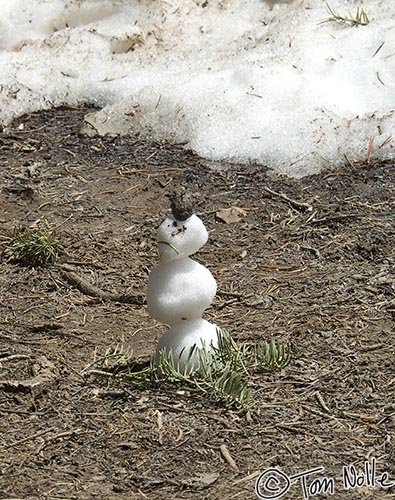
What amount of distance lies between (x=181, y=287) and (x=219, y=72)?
3.04 metres

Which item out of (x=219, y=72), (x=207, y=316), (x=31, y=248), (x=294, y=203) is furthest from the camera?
(x=219, y=72)

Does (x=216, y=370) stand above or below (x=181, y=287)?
below

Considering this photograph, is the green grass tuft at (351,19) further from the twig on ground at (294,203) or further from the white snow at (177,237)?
the white snow at (177,237)

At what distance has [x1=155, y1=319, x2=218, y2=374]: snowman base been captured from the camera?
3348mm

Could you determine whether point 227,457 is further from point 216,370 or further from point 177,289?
point 177,289

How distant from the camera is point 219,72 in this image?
606 cm

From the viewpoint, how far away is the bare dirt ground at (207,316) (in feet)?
9.73

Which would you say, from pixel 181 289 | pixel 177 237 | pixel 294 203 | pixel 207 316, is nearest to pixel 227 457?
pixel 181 289

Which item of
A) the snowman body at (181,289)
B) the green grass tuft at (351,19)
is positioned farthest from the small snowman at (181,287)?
the green grass tuft at (351,19)

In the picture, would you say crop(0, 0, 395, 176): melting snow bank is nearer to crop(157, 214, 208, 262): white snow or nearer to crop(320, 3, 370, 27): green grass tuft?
crop(320, 3, 370, 27): green grass tuft

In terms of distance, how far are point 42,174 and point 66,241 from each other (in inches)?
34.9

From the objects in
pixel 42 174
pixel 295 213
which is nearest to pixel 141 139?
pixel 42 174

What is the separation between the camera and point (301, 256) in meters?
4.59

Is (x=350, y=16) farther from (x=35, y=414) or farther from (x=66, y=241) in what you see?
(x=35, y=414)
